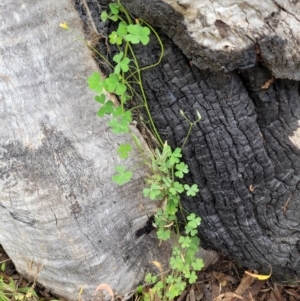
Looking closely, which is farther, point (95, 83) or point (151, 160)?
point (151, 160)

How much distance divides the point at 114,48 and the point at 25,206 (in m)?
0.62

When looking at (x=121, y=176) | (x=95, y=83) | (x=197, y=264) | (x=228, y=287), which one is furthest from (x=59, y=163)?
(x=228, y=287)

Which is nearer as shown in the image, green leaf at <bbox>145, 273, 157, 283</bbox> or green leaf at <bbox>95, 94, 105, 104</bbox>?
green leaf at <bbox>95, 94, 105, 104</bbox>

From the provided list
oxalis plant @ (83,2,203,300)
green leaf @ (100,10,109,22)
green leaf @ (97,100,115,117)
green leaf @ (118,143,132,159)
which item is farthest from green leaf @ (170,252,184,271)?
green leaf @ (100,10,109,22)

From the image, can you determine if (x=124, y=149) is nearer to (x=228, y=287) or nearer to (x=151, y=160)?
(x=151, y=160)

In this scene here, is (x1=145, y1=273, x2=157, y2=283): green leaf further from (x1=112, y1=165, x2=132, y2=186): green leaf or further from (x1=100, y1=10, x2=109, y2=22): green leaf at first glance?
(x1=100, y1=10, x2=109, y2=22): green leaf

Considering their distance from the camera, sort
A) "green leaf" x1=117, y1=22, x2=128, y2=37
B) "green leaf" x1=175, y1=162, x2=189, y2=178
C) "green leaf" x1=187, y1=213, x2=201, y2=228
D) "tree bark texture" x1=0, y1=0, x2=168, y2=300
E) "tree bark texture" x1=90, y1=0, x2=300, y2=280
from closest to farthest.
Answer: "tree bark texture" x1=90, y1=0, x2=300, y2=280, "green leaf" x1=117, y1=22, x2=128, y2=37, "tree bark texture" x1=0, y1=0, x2=168, y2=300, "green leaf" x1=175, y1=162, x2=189, y2=178, "green leaf" x1=187, y1=213, x2=201, y2=228

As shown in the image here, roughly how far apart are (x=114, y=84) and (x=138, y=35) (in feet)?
0.63

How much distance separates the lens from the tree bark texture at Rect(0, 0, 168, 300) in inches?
55.1

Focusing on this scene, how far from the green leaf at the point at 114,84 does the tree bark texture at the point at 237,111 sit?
0.09 meters

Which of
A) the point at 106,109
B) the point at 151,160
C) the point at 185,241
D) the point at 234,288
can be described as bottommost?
the point at 234,288

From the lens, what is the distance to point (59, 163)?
1477 millimetres

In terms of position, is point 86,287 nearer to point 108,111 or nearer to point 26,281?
point 26,281

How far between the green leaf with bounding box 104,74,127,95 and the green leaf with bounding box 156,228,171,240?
585 mm
